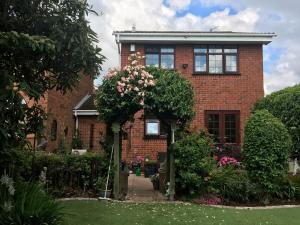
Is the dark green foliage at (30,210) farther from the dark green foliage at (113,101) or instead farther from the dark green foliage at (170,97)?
the dark green foliage at (170,97)

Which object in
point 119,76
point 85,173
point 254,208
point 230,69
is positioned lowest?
point 254,208

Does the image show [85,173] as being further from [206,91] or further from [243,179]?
[206,91]

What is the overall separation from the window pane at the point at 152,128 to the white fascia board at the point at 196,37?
3.67 metres

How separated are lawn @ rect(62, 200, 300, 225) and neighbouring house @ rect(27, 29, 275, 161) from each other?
864cm

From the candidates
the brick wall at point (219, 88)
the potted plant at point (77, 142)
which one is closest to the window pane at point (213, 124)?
the brick wall at point (219, 88)

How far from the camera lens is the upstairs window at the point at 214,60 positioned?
787 inches

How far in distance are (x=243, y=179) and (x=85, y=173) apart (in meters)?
4.34

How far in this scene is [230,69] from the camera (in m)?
20.1

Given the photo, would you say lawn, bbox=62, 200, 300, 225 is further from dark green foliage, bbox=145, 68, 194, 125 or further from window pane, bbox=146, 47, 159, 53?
window pane, bbox=146, 47, 159, 53

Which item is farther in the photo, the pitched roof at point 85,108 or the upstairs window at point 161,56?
the pitched roof at point 85,108

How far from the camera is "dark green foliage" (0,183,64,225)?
706 centimetres

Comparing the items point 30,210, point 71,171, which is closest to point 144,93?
point 71,171

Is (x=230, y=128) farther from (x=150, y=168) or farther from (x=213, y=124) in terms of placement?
(x=150, y=168)

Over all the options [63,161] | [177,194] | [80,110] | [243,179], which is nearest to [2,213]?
[63,161]
